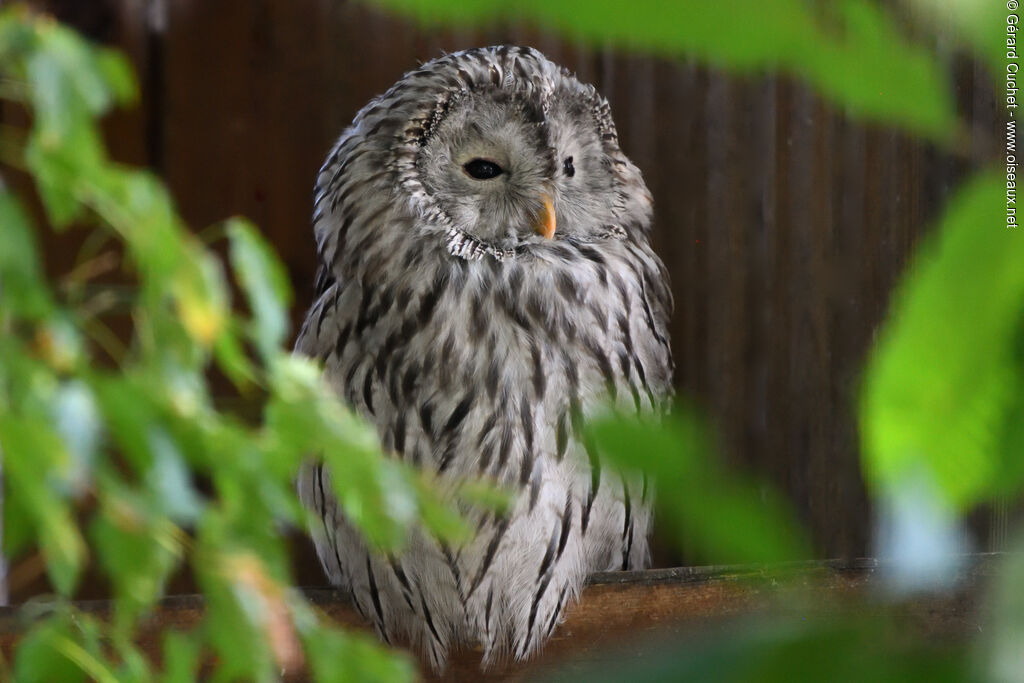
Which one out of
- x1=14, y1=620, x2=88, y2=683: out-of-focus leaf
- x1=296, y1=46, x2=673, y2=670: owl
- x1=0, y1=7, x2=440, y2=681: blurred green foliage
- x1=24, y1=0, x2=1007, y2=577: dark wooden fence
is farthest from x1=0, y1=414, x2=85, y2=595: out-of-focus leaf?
x1=24, y1=0, x2=1007, y2=577: dark wooden fence

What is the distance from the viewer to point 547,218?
1.69 metres

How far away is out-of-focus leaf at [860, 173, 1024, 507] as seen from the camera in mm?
165

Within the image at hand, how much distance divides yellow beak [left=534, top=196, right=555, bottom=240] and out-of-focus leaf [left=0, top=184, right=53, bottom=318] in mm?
1165

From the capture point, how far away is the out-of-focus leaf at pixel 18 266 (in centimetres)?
54

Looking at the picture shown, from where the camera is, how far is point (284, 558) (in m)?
0.63

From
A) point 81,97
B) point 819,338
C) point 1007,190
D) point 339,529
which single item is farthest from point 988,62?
point 819,338

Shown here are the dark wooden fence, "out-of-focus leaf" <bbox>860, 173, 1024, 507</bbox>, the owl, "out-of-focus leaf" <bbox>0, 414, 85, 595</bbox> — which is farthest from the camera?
the dark wooden fence

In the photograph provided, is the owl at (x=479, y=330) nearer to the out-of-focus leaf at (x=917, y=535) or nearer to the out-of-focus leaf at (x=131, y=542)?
the out-of-focus leaf at (x=131, y=542)

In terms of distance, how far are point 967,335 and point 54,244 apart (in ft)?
7.00

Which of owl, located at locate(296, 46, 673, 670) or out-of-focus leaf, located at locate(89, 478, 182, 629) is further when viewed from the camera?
owl, located at locate(296, 46, 673, 670)

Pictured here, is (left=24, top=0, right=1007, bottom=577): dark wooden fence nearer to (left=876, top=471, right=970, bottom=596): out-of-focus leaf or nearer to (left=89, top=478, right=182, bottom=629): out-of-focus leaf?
(left=89, top=478, right=182, bottom=629): out-of-focus leaf

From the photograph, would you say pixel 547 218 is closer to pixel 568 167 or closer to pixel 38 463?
pixel 568 167

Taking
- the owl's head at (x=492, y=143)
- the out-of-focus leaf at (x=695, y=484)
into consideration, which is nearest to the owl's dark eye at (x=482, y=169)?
the owl's head at (x=492, y=143)

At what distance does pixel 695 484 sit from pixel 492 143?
1551 millimetres
